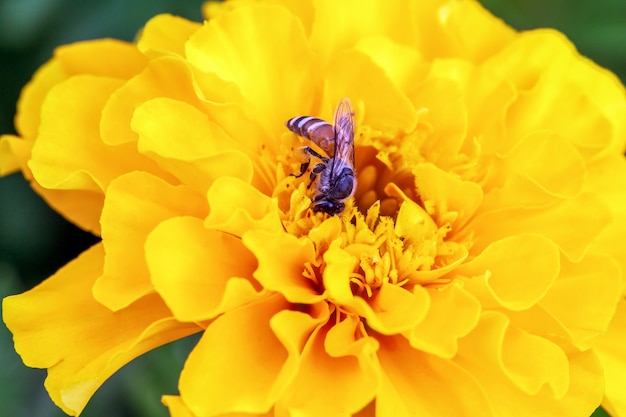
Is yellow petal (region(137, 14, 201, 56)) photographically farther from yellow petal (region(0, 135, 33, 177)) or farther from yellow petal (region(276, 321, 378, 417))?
yellow petal (region(276, 321, 378, 417))

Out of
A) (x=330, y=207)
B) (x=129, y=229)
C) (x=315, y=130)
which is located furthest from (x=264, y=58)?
(x=129, y=229)

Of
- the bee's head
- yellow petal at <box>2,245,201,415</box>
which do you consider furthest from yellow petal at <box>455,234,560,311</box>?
yellow petal at <box>2,245,201,415</box>

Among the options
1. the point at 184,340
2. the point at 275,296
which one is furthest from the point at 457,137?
the point at 184,340

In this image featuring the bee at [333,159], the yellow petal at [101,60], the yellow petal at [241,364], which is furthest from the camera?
the yellow petal at [101,60]

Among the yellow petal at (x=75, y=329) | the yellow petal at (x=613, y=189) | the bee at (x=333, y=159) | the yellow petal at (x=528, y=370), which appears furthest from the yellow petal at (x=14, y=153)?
the yellow petal at (x=613, y=189)

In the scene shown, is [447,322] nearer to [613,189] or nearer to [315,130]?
[315,130]

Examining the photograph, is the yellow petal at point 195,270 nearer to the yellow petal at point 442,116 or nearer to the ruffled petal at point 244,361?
the ruffled petal at point 244,361

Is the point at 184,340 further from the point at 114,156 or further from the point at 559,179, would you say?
the point at 559,179
